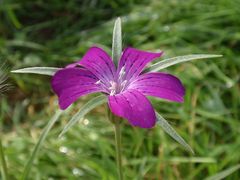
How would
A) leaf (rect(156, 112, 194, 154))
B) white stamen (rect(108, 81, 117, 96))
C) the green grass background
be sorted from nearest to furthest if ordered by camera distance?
1. leaf (rect(156, 112, 194, 154))
2. white stamen (rect(108, 81, 117, 96))
3. the green grass background

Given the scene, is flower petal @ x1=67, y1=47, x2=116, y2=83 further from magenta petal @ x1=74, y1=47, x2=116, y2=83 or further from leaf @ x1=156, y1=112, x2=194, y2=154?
leaf @ x1=156, y1=112, x2=194, y2=154

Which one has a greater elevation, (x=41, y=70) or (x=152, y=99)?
(x=41, y=70)

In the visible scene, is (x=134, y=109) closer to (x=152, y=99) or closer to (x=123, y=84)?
(x=123, y=84)

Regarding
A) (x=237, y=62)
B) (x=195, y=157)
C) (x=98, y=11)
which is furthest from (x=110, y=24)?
(x=195, y=157)

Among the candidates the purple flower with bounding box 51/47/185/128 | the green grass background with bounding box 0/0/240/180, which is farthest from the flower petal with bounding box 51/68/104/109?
the green grass background with bounding box 0/0/240/180

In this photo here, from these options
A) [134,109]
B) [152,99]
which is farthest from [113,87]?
[152,99]

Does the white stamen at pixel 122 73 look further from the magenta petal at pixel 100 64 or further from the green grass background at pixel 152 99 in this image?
the green grass background at pixel 152 99

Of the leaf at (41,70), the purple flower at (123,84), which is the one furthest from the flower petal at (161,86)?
the leaf at (41,70)
